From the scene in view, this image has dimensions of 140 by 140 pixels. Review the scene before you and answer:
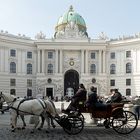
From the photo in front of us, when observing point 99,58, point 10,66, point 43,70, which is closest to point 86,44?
point 99,58

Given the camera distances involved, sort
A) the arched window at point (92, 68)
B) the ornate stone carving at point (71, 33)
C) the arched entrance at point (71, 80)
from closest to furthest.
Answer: the arched entrance at point (71, 80)
the arched window at point (92, 68)
the ornate stone carving at point (71, 33)

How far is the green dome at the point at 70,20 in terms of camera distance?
293 feet

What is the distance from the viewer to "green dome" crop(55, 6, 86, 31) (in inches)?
3511

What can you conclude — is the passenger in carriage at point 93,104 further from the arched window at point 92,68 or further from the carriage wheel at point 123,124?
the arched window at point 92,68

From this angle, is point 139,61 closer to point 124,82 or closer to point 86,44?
point 124,82

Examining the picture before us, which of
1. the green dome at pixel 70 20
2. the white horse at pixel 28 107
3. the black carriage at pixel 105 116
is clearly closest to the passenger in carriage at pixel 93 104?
the black carriage at pixel 105 116

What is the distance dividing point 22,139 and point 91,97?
4.36m

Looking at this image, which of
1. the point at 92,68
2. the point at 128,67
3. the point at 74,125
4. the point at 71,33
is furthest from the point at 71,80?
the point at 74,125

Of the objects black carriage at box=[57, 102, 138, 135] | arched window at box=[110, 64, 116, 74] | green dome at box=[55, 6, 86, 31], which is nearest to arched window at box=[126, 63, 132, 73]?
arched window at box=[110, 64, 116, 74]

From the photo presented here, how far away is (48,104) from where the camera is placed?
16.9m

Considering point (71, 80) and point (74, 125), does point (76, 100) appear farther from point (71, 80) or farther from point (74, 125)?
point (71, 80)

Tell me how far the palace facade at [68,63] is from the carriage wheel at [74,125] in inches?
2389

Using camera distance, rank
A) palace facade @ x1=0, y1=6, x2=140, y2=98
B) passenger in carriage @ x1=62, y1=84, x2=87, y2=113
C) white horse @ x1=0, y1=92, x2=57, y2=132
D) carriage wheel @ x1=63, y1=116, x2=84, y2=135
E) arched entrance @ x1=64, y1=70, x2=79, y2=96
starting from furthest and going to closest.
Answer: arched entrance @ x1=64, y1=70, x2=79, y2=96, palace facade @ x1=0, y1=6, x2=140, y2=98, passenger in carriage @ x1=62, y1=84, x2=87, y2=113, white horse @ x1=0, y1=92, x2=57, y2=132, carriage wheel @ x1=63, y1=116, x2=84, y2=135

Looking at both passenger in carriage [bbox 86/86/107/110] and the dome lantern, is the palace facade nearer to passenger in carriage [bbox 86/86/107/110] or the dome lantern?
the dome lantern
